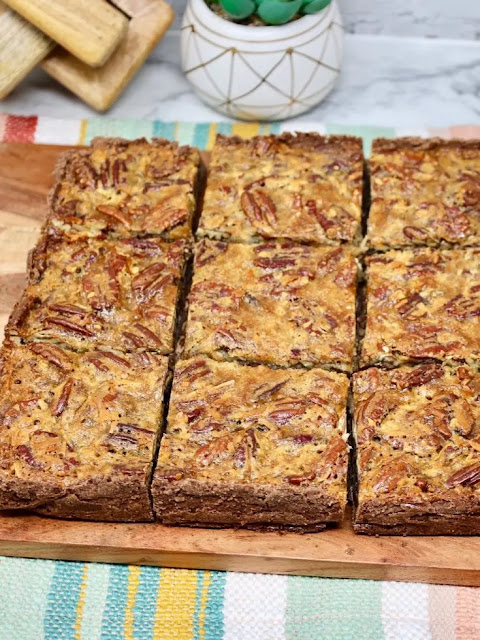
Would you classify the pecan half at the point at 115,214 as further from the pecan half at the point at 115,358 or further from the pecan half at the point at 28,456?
the pecan half at the point at 28,456

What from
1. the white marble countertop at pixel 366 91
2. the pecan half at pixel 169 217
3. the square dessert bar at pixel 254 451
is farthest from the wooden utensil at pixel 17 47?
the square dessert bar at pixel 254 451

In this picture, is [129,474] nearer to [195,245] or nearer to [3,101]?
[195,245]

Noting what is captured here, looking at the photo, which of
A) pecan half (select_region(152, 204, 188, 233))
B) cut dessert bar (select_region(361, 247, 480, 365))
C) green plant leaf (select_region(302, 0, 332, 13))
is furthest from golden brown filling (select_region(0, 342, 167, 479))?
green plant leaf (select_region(302, 0, 332, 13))

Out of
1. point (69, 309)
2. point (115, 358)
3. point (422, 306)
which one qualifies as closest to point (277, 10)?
point (422, 306)

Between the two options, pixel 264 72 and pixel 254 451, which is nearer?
pixel 254 451

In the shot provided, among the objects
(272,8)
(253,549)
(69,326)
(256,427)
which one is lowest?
(253,549)

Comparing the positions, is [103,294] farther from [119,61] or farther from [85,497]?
[119,61]
